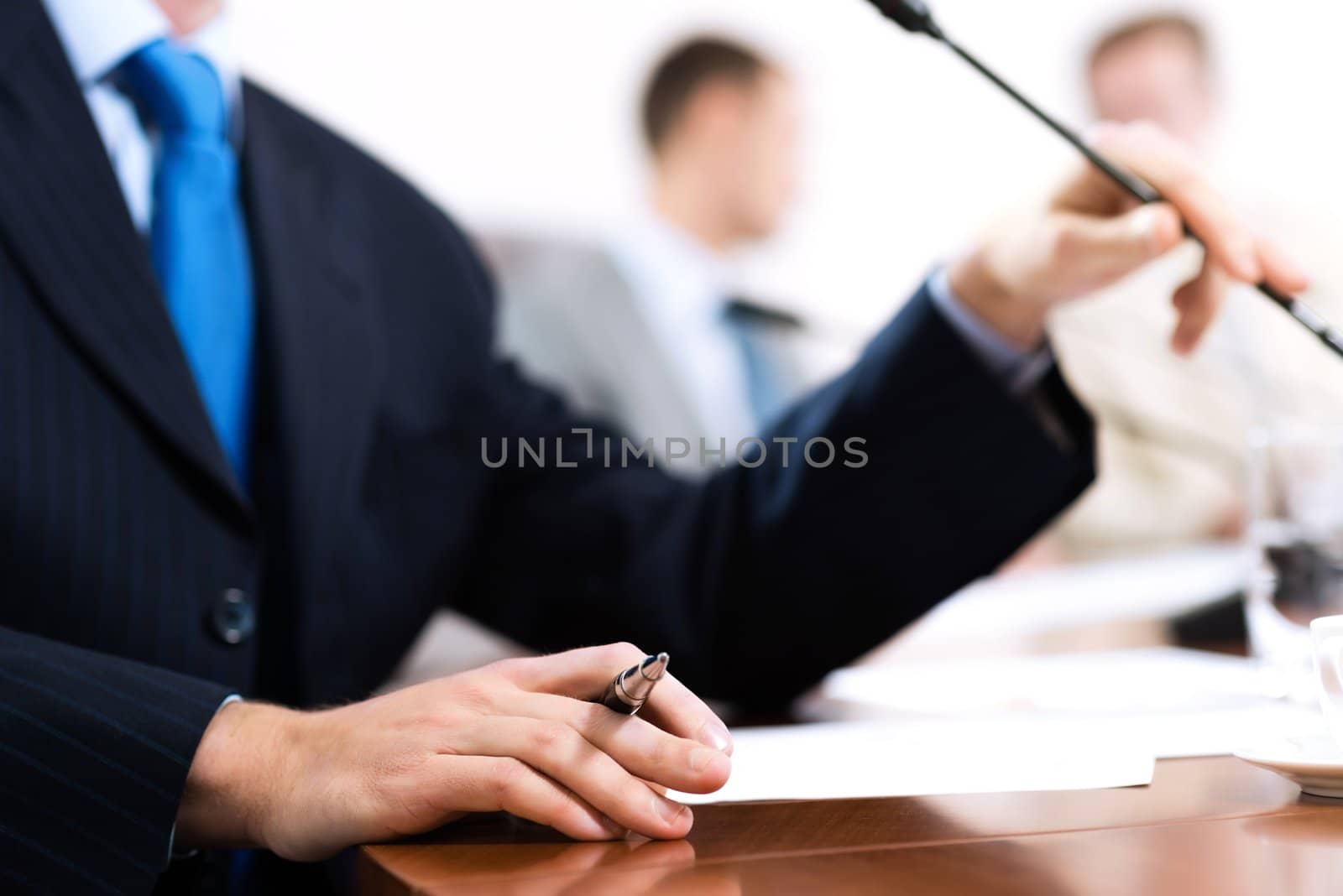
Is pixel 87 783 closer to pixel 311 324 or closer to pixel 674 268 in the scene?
pixel 311 324

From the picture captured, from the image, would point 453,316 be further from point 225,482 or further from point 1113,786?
point 1113,786

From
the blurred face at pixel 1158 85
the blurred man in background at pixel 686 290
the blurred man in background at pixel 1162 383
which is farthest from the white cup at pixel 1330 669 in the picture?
the blurred face at pixel 1158 85

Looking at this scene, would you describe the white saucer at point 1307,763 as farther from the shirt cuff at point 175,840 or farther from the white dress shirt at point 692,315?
the white dress shirt at point 692,315

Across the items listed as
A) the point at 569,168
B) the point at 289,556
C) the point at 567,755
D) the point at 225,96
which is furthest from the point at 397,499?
the point at 569,168

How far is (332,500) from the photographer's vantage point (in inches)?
30.0

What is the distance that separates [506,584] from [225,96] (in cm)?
40

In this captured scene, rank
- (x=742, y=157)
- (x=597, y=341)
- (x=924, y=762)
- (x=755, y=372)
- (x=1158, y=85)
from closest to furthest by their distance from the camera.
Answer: (x=924, y=762) < (x=597, y=341) < (x=755, y=372) < (x=742, y=157) < (x=1158, y=85)

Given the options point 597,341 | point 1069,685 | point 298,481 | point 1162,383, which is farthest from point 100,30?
point 1162,383

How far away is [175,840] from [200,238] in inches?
16.1

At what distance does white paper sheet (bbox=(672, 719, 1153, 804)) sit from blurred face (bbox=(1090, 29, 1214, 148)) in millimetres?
1621

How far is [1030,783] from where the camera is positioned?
18.1 inches

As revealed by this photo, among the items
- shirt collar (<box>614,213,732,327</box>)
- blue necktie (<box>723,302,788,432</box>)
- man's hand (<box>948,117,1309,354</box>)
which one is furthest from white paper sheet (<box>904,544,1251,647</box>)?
man's hand (<box>948,117,1309,354</box>)

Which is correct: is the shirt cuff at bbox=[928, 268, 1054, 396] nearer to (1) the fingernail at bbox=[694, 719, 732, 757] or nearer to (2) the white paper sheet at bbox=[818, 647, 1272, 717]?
(2) the white paper sheet at bbox=[818, 647, 1272, 717]

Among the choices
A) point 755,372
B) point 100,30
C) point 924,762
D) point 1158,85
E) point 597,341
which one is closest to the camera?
point 924,762
